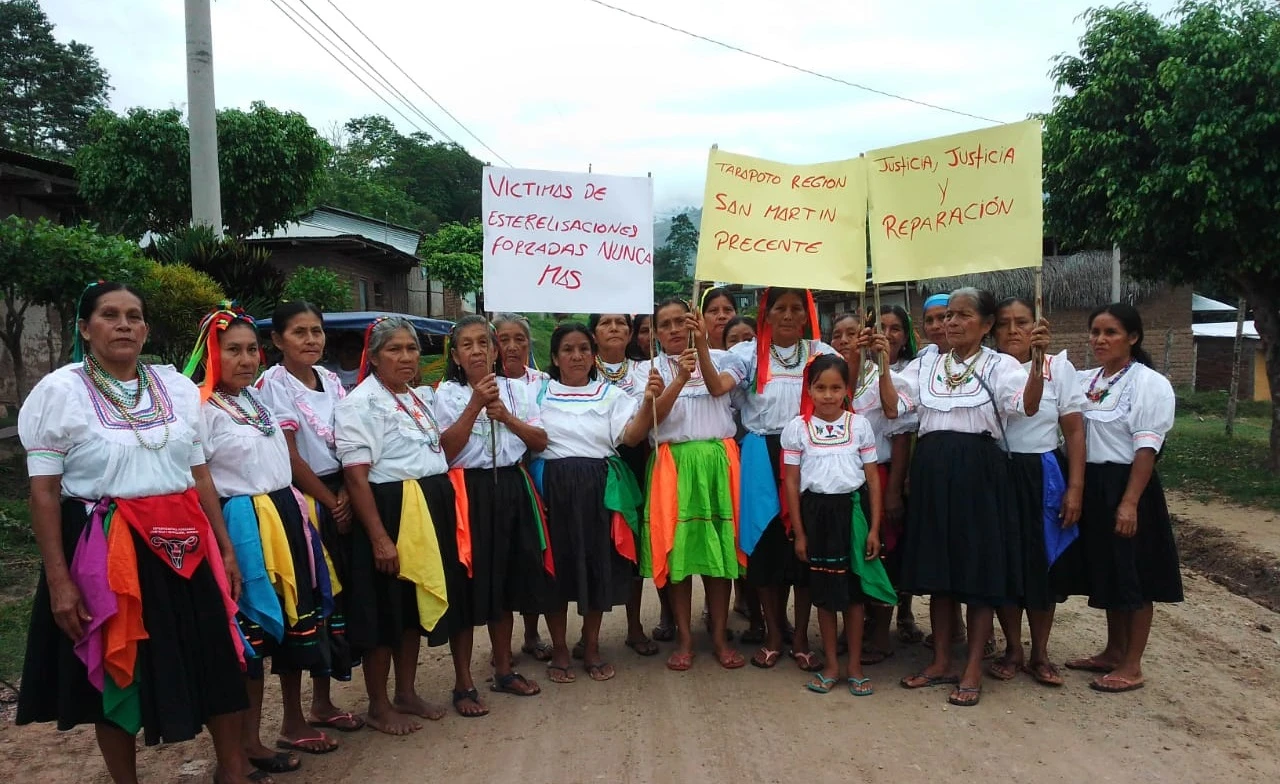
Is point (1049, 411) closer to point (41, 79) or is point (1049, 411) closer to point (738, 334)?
point (738, 334)

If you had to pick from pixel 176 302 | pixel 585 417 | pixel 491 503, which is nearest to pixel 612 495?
pixel 585 417

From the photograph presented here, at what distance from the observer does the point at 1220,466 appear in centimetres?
1088

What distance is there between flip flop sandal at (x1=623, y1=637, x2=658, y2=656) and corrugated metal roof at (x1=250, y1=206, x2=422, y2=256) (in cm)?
1982

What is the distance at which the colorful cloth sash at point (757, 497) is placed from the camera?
15.4ft

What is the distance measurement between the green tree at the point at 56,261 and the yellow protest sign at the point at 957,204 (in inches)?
266

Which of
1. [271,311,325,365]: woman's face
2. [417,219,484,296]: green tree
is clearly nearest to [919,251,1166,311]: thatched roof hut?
[417,219,484,296]: green tree

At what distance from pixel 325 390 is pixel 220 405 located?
2.24ft

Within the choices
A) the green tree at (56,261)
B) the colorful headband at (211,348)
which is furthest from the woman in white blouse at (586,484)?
the green tree at (56,261)

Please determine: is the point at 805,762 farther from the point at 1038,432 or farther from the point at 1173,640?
the point at 1173,640

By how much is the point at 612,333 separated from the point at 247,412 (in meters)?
1.96

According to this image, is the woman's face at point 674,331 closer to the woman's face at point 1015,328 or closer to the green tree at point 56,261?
the woman's face at point 1015,328

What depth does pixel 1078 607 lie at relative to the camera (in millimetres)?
6133

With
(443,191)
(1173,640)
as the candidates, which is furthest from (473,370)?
(443,191)

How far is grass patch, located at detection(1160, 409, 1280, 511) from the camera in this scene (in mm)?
9320
